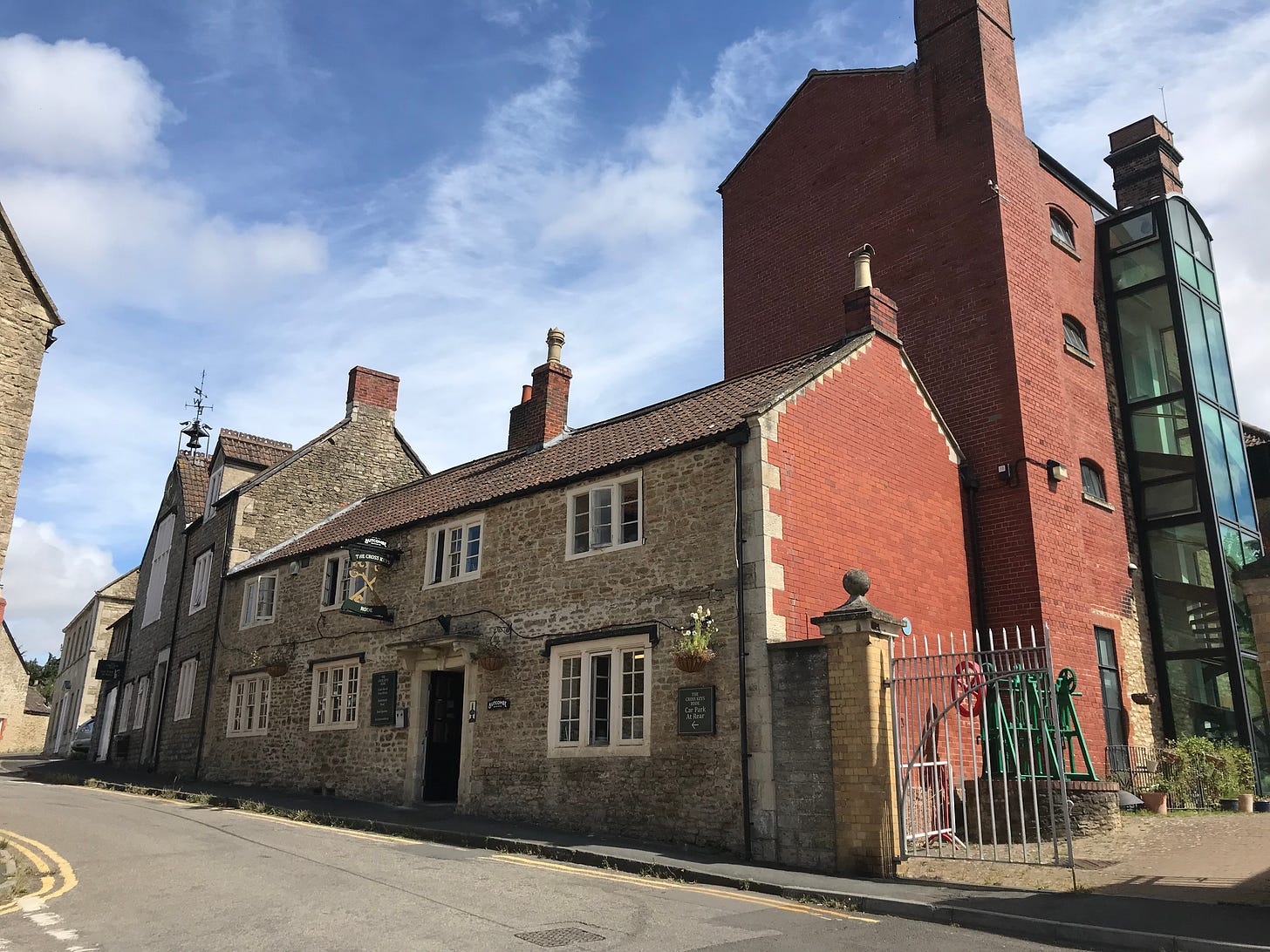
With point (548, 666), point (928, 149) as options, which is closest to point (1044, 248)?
point (928, 149)

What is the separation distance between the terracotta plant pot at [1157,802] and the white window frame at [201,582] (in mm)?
23205

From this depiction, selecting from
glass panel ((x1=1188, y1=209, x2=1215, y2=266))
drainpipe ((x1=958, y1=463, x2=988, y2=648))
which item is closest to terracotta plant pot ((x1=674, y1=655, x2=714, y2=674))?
drainpipe ((x1=958, y1=463, x2=988, y2=648))

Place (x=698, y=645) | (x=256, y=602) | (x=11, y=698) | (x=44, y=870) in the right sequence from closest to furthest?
(x=44, y=870) → (x=698, y=645) → (x=256, y=602) → (x=11, y=698)

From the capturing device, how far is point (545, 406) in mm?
20297

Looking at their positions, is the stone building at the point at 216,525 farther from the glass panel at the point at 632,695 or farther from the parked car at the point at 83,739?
the glass panel at the point at 632,695

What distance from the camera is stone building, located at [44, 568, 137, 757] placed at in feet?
157

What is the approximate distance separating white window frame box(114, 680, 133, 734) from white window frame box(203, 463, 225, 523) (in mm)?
7595

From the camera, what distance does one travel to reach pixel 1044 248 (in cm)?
1936

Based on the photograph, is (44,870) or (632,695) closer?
(44,870)

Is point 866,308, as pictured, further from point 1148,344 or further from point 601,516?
point 1148,344

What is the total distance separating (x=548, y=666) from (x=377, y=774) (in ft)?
17.5

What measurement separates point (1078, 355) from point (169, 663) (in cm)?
2598

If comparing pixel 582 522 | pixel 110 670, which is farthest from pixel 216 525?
pixel 582 522

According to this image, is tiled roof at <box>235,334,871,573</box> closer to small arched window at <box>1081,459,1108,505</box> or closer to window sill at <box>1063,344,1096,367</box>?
window sill at <box>1063,344,1096,367</box>
